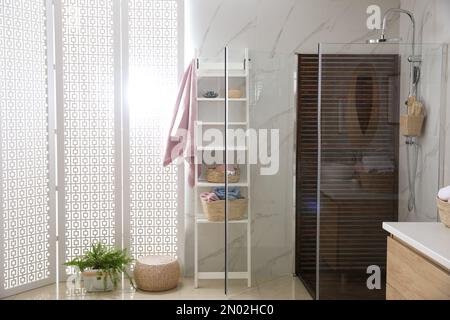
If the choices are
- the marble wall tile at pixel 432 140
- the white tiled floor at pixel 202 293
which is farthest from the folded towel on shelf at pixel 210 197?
the marble wall tile at pixel 432 140

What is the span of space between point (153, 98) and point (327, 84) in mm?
1560

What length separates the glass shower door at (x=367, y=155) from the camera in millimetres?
3373

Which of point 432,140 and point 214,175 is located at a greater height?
point 432,140

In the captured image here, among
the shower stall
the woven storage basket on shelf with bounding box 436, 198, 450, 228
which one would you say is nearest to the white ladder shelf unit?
the shower stall

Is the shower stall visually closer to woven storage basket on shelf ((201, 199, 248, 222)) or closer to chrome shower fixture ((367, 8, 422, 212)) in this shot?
chrome shower fixture ((367, 8, 422, 212))

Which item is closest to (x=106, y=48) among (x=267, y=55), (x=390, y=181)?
(x=267, y=55)

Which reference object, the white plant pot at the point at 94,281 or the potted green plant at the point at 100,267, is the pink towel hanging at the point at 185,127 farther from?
the white plant pot at the point at 94,281

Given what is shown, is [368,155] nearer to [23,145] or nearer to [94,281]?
[94,281]

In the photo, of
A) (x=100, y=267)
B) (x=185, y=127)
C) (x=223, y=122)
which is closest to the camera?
(x=223, y=122)

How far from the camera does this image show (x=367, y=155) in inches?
134

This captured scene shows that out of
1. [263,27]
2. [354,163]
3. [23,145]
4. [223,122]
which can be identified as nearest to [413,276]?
[354,163]

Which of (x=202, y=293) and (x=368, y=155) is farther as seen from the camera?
(x=202, y=293)

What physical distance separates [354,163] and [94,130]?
Answer: 2077 millimetres
